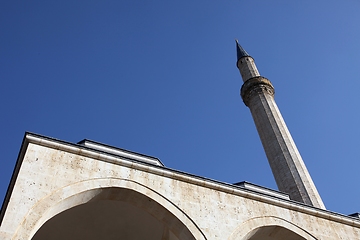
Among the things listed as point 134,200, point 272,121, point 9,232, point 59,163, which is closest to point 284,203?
point 134,200

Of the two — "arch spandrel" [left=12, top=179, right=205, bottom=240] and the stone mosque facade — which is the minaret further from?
"arch spandrel" [left=12, top=179, right=205, bottom=240]

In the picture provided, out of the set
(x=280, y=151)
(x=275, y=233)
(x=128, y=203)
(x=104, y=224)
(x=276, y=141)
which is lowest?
(x=275, y=233)

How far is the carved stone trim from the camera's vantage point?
13577 mm

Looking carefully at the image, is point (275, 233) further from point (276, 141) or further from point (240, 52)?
point (240, 52)

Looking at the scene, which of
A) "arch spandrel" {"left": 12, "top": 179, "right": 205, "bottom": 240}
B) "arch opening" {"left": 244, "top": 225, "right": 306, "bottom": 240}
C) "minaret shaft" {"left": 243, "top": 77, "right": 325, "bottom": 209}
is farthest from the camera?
"minaret shaft" {"left": 243, "top": 77, "right": 325, "bottom": 209}

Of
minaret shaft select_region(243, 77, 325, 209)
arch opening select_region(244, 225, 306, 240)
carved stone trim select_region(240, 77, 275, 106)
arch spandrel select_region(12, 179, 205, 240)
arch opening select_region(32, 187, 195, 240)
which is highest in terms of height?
carved stone trim select_region(240, 77, 275, 106)

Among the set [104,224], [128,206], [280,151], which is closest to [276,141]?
[280,151]

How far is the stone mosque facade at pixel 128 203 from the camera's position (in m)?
5.41

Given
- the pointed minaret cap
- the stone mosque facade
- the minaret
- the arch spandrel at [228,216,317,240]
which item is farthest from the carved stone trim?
the arch spandrel at [228,216,317,240]

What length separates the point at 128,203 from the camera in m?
6.71

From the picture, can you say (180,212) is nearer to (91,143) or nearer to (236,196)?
(236,196)

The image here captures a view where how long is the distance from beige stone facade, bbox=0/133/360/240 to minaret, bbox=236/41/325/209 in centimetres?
317

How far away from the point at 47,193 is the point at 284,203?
12.6 ft

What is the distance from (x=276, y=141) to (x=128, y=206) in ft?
19.3
